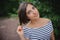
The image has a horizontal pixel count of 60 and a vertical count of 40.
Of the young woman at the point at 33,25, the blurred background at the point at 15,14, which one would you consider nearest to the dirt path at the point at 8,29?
the blurred background at the point at 15,14

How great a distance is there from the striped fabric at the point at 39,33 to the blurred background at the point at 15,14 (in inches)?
53.7

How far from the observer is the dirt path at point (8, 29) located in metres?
7.55

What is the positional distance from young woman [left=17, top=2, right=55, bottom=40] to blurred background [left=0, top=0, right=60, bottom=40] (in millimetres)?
1363

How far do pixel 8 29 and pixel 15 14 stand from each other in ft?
2.29

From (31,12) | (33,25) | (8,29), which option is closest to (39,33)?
(33,25)

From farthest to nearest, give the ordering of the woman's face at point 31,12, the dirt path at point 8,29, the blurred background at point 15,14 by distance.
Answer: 1. the dirt path at point 8,29
2. the blurred background at point 15,14
3. the woman's face at point 31,12

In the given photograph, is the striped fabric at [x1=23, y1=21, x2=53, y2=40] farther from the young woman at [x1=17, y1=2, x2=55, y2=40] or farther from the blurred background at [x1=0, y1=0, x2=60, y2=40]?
the blurred background at [x1=0, y1=0, x2=60, y2=40]

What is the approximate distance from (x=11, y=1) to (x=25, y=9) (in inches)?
223

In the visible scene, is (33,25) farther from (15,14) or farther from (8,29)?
(8,29)

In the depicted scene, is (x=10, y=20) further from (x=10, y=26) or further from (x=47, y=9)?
(x=47, y=9)

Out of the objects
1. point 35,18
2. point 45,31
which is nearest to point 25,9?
point 35,18

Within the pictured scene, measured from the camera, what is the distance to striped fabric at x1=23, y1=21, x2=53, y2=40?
2791 mm

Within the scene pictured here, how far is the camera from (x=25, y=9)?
281 centimetres

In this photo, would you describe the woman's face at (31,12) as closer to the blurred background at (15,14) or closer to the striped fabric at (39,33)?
the striped fabric at (39,33)
